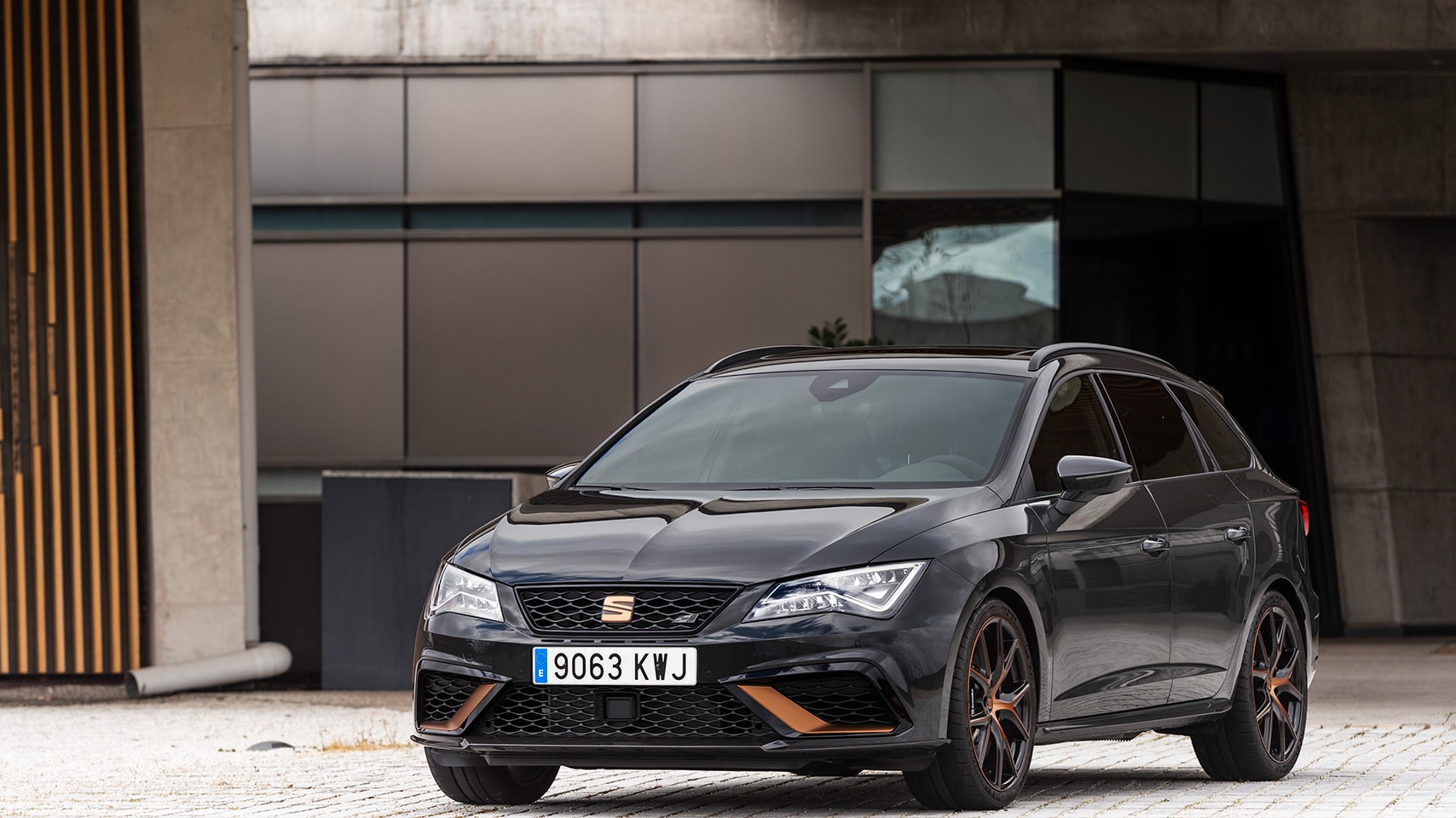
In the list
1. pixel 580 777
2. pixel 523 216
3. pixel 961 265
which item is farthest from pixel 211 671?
pixel 961 265

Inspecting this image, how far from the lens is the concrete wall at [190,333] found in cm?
1462

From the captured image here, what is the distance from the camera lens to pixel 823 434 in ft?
25.2

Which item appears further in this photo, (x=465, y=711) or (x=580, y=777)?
(x=580, y=777)

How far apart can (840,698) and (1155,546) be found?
6.14 feet

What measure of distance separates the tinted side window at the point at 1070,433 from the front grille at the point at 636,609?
58.2 inches

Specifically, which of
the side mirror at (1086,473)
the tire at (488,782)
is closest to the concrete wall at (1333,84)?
the side mirror at (1086,473)

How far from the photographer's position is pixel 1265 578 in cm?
868

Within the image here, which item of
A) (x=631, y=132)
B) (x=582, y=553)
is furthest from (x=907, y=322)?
(x=582, y=553)

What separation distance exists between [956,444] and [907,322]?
40.0 ft

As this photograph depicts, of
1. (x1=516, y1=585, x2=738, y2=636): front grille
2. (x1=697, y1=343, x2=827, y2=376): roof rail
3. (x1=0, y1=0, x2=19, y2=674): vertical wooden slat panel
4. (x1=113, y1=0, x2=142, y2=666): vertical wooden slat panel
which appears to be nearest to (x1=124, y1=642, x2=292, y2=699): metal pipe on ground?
(x1=113, y1=0, x2=142, y2=666): vertical wooden slat panel

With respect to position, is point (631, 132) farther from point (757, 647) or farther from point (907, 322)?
point (757, 647)

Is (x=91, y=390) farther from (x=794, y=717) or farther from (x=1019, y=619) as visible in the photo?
(x=794, y=717)

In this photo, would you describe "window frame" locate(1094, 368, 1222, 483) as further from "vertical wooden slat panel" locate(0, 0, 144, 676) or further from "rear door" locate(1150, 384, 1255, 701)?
"vertical wooden slat panel" locate(0, 0, 144, 676)

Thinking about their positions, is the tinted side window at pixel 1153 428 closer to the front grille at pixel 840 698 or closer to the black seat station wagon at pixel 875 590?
the black seat station wagon at pixel 875 590
